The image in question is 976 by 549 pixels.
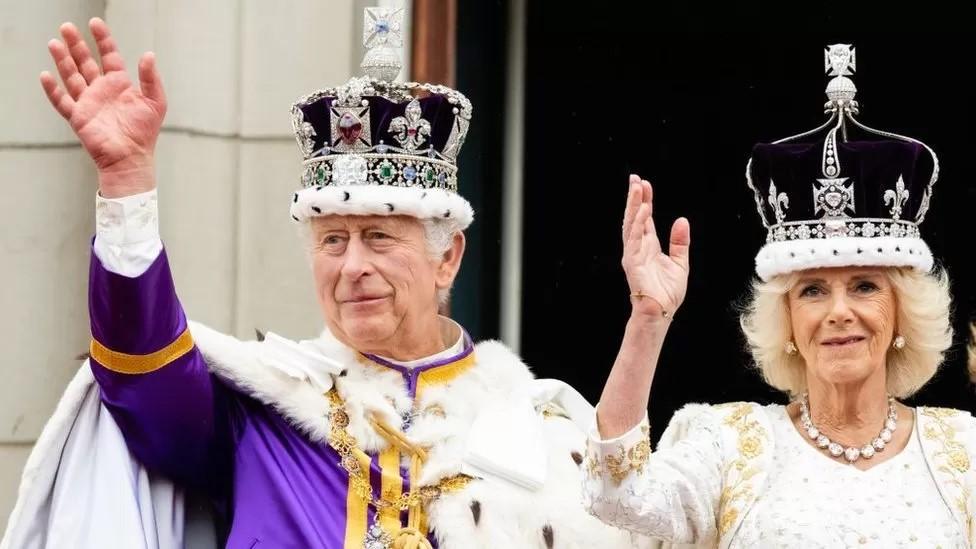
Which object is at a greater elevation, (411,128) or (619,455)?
(411,128)

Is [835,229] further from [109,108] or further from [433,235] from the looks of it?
[109,108]

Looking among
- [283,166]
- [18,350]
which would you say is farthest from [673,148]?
[18,350]

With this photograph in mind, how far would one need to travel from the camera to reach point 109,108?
4098 millimetres

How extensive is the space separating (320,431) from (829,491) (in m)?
1.10

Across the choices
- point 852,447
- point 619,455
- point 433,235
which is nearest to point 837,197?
point 852,447

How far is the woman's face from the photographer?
4168mm

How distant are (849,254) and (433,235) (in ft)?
3.16

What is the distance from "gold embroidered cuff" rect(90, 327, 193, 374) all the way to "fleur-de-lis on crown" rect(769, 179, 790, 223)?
51.6 inches

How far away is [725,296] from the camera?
23.2ft

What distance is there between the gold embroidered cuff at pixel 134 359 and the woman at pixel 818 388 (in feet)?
3.02

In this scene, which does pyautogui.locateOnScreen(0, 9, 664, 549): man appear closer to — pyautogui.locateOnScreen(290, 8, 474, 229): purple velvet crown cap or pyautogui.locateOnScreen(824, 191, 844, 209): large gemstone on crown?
pyautogui.locateOnScreen(290, 8, 474, 229): purple velvet crown cap

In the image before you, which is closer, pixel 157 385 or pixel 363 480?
pixel 157 385

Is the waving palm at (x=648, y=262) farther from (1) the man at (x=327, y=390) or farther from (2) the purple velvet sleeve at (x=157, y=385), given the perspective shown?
(2) the purple velvet sleeve at (x=157, y=385)

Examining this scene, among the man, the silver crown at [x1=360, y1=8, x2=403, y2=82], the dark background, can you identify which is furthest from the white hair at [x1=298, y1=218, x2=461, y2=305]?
the dark background
